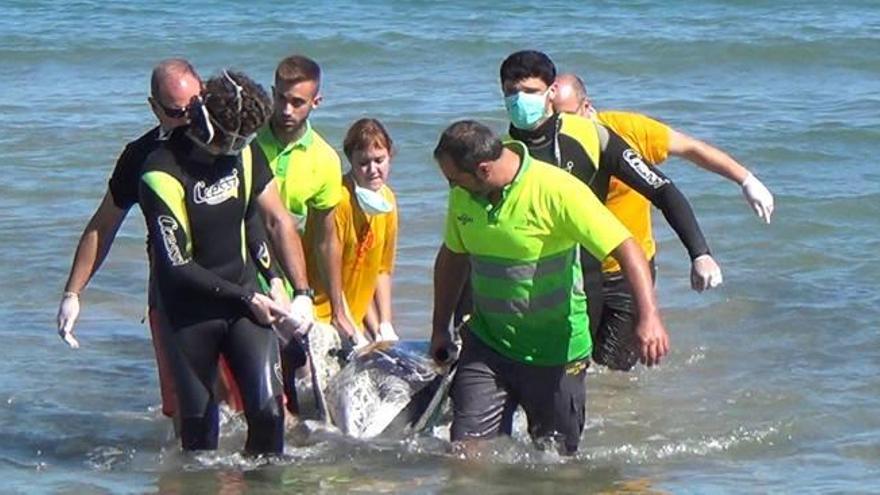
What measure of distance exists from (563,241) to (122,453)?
250 cm

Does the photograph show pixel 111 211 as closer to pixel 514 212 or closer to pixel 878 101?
pixel 514 212

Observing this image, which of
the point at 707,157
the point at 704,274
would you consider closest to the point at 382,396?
the point at 704,274

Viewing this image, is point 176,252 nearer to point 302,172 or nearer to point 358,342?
point 302,172

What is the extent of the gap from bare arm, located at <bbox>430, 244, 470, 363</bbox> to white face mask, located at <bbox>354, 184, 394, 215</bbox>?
87 cm

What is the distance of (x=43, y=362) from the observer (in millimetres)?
10086

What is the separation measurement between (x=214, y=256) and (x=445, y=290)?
97cm

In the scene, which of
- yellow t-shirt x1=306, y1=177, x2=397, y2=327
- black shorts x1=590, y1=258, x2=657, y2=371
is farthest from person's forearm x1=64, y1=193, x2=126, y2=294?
black shorts x1=590, y1=258, x2=657, y2=371

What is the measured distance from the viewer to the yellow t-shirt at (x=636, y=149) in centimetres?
873

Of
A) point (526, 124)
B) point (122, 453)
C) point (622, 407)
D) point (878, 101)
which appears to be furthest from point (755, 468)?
point (878, 101)

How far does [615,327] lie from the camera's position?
9.17 m

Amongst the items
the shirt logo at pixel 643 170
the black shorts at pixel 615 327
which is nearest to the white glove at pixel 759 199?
the shirt logo at pixel 643 170

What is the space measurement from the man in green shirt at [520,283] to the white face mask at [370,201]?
3.04 feet

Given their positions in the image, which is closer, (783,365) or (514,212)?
(514,212)

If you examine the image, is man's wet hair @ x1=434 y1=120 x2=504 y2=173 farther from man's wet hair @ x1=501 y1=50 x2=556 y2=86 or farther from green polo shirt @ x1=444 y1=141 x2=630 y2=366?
man's wet hair @ x1=501 y1=50 x2=556 y2=86
